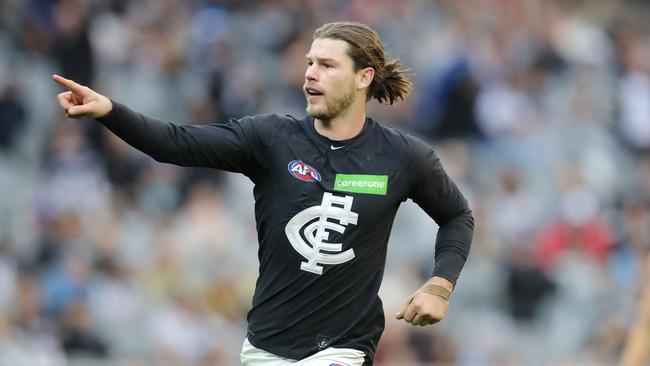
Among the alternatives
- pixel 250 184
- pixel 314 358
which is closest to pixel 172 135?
pixel 314 358

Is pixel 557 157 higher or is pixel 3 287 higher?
pixel 557 157

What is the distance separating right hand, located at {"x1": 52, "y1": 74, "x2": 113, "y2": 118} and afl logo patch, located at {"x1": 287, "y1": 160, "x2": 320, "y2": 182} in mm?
965

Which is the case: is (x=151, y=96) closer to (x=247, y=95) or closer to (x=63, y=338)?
(x=247, y=95)

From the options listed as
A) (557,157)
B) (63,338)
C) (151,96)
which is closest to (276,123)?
(63,338)

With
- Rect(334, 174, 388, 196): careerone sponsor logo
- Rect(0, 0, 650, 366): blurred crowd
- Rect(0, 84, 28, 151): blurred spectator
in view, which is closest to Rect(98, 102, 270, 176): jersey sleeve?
Rect(334, 174, 388, 196): careerone sponsor logo

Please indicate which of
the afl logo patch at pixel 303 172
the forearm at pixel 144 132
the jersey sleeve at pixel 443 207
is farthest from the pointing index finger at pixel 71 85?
the jersey sleeve at pixel 443 207

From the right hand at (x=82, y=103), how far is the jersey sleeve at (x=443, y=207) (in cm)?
157

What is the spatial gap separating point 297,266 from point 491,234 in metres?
7.70

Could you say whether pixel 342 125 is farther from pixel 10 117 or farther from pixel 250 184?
pixel 10 117

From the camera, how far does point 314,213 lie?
6.15m

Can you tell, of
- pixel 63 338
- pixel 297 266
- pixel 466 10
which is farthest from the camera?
pixel 466 10

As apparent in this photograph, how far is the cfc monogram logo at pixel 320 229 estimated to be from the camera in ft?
20.1

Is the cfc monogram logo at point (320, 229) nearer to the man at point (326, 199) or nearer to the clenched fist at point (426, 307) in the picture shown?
the man at point (326, 199)

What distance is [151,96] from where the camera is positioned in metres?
13.9
